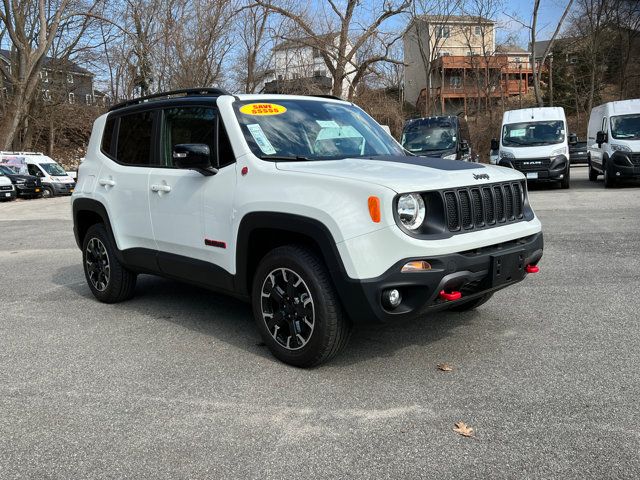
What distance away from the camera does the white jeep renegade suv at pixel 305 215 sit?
3.61 meters

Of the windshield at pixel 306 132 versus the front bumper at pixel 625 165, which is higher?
the windshield at pixel 306 132

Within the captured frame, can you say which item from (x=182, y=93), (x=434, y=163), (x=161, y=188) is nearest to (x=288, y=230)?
(x=434, y=163)

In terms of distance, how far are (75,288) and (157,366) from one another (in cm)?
310

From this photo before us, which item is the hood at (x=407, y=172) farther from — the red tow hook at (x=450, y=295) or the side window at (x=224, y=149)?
the red tow hook at (x=450, y=295)

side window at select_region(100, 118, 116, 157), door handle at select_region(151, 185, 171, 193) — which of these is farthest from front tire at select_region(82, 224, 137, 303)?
door handle at select_region(151, 185, 171, 193)

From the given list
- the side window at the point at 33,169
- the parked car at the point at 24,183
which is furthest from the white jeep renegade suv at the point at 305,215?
the side window at the point at 33,169

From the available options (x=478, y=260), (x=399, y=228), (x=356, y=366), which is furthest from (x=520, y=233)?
(x=356, y=366)

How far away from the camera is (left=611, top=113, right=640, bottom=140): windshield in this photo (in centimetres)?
1604

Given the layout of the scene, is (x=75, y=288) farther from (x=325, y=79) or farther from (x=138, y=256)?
(x=325, y=79)

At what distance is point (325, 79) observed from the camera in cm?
4662

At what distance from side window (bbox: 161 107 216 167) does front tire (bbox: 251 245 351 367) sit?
111 centimetres

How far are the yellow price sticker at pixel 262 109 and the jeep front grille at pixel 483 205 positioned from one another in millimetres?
1660

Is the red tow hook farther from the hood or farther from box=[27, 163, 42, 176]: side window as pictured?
box=[27, 163, 42, 176]: side window

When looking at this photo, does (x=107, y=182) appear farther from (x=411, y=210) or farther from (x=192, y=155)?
(x=411, y=210)
